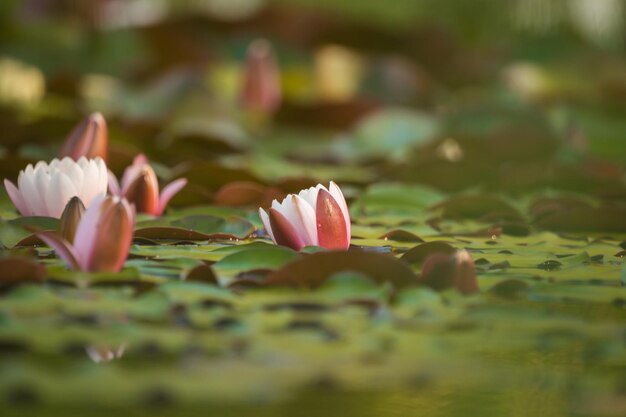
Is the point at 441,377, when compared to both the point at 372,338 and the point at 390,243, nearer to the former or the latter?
the point at 372,338

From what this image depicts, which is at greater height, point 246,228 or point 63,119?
point 63,119

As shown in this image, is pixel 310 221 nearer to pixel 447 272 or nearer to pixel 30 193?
pixel 447 272

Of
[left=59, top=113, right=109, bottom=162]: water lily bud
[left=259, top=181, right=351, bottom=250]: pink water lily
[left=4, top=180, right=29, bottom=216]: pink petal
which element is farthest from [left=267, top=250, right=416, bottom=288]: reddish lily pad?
[left=59, top=113, right=109, bottom=162]: water lily bud

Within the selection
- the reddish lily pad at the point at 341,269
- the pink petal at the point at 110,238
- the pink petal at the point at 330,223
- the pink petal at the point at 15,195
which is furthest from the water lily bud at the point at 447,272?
the pink petal at the point at 15,195

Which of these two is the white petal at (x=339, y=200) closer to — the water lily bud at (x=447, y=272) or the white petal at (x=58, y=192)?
the water lily bud at (x=447, y=272)

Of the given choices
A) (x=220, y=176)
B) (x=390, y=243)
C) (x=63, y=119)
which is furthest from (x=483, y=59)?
(x=390, y=243)

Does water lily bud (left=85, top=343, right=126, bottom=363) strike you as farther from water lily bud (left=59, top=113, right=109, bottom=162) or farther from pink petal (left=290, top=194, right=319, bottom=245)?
water lily bud (left=59, top=113, right=109, bottom=162)

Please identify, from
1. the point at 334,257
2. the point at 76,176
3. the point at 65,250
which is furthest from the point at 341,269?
the point at 76,176
